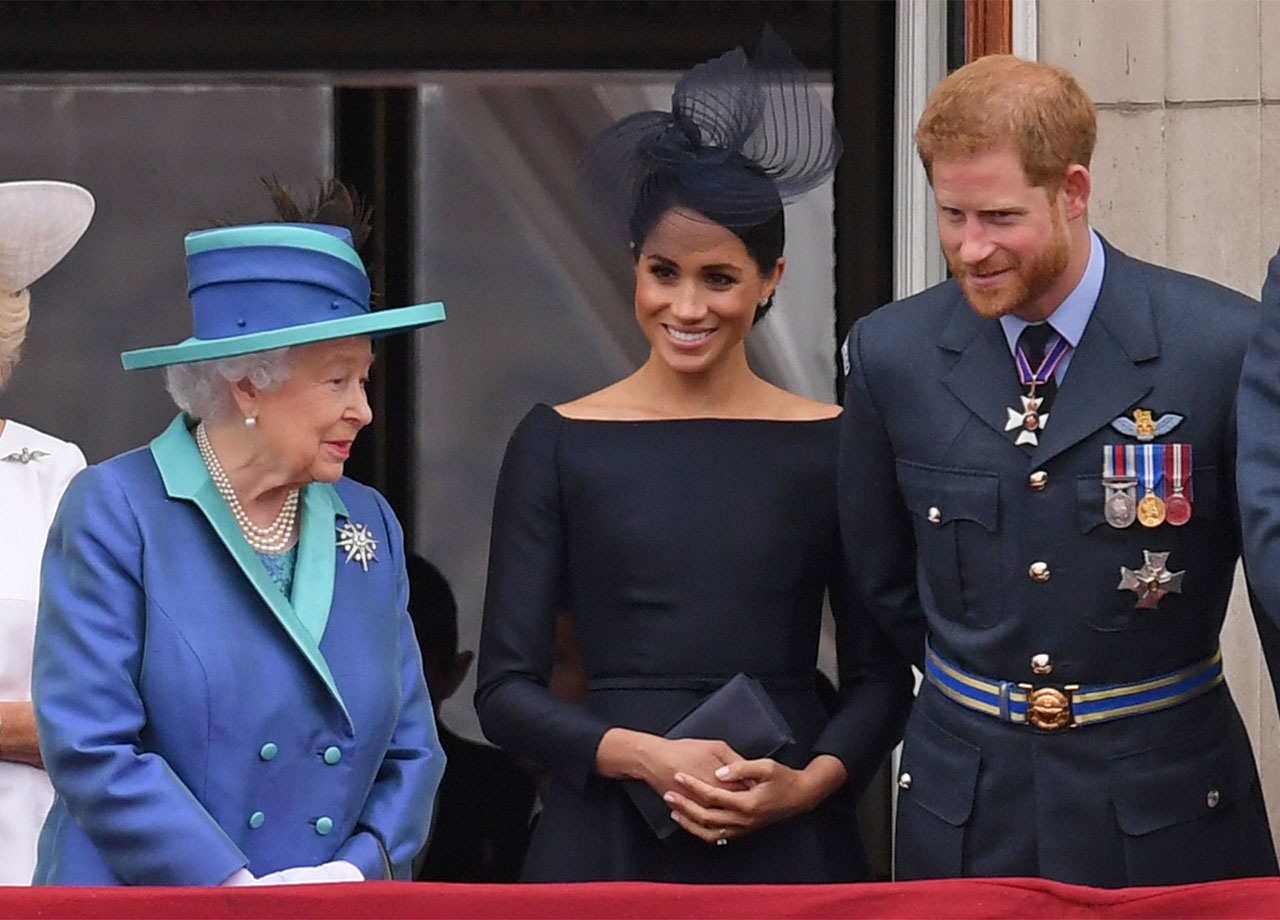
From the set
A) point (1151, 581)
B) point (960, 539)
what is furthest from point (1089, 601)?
point (960, 539)

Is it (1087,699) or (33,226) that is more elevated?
(33,226)

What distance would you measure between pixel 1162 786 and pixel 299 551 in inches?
43.2

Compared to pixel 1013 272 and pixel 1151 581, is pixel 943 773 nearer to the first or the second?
pixel 1151 581

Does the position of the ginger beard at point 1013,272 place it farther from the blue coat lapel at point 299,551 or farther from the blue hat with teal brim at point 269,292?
the blue coat lapel at point 299,551

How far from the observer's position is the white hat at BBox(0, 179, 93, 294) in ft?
10.2

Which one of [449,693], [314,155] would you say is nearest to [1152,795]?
[449,693]

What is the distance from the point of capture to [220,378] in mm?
2627

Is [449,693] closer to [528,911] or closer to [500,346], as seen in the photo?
[500,346]

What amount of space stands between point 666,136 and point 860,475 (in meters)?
0.58

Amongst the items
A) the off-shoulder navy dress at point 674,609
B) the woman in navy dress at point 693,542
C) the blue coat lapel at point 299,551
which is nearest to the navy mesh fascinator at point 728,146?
the woman in navy dress at point 693,542

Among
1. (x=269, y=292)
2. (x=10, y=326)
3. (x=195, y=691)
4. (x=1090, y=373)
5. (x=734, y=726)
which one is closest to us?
(x=195, y=691)

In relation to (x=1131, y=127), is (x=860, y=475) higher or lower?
lower

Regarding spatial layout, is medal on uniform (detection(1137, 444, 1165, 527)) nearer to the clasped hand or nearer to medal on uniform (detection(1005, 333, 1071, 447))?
medal on uniform (detection(1005, 333, 1071, 447))

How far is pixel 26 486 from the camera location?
323 centimetres
